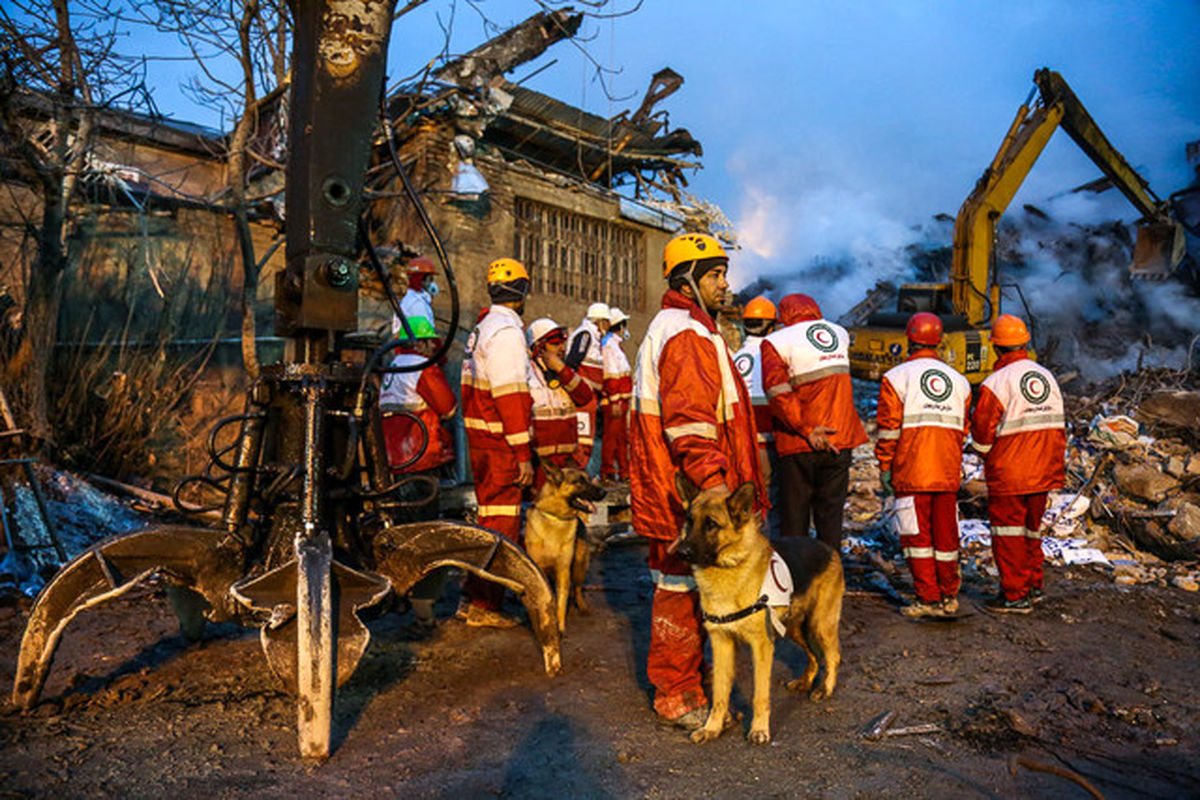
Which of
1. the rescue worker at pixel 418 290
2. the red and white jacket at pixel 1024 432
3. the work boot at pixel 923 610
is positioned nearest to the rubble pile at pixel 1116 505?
the work boot at pixel 923 610

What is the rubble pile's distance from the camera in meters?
8.03

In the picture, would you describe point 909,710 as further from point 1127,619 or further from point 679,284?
point 1127,619

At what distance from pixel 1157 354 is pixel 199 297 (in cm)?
1865

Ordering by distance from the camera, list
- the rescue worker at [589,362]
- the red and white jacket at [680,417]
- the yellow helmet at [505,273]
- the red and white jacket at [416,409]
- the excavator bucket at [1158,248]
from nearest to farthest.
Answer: the red and white jacket at [680,417] < the yellow helmet at [505,273] < the red and white jacket at [416,409] < the rescue worker at [589,362] < the excavator bucket at [1158,248]

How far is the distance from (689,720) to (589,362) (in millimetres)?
6590

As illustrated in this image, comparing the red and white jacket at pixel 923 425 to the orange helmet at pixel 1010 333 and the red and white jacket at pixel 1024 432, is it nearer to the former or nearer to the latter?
the red and white jacket at pixel 1024 432

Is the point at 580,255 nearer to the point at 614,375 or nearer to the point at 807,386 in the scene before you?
the point at 614,375

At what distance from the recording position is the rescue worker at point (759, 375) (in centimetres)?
667

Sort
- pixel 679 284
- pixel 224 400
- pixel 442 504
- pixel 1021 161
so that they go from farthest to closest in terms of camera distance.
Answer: pixel 1021 161 → pixel 224 400 → pixel 442 504 → pixel 679 284

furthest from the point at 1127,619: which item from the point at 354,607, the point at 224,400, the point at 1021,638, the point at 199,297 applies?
the point at 199,297

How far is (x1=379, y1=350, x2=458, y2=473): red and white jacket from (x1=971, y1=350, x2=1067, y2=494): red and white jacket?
13.7 ft

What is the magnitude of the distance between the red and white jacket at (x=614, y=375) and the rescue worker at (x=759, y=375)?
3.40 metres

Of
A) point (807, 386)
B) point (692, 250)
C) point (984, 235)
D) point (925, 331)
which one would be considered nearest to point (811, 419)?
point (807, 386)

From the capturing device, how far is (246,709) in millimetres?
3803
